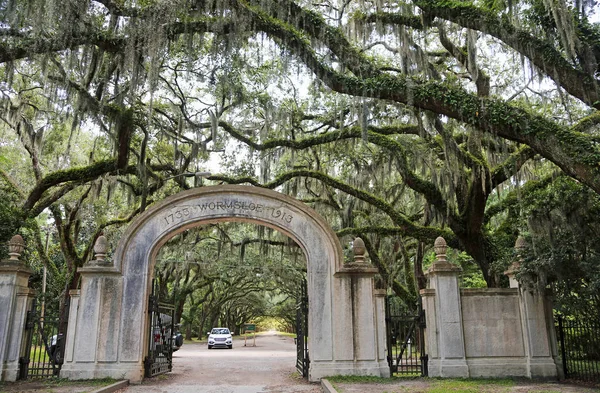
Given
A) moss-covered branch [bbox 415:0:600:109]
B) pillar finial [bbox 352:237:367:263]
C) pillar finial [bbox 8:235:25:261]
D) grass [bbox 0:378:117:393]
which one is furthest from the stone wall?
pillar finial [bbox 8:235:25:261]

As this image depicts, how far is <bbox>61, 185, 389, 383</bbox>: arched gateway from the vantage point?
34.0ft

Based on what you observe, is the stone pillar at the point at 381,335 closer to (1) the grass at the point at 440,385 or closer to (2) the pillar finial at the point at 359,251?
(1) the grass at the point at 440,385

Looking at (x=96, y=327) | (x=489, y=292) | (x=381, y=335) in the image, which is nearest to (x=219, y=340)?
(x=96, y=327)

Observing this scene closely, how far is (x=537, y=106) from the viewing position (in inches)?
570

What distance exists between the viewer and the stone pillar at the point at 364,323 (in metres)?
10.5

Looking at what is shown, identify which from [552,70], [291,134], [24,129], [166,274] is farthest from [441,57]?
[166,274]

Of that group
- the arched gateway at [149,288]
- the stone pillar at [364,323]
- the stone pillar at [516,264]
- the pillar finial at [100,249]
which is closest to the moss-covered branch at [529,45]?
the stone pillar at [516,264]

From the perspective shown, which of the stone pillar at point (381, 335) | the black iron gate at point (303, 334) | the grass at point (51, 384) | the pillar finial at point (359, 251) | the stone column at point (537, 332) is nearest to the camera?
the grass at point (51, 384)

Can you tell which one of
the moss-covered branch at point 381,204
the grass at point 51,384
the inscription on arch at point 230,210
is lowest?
the grass at point 51,384

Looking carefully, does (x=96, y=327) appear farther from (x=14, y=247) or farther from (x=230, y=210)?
(x=230, y=210)

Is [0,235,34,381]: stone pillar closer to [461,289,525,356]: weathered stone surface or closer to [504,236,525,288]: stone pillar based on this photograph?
[461,289,525,356]: weathered stone surface

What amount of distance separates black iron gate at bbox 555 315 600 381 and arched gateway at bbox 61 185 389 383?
3.70 metres

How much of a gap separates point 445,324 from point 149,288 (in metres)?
6.35

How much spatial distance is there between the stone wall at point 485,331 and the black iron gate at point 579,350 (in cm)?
31
